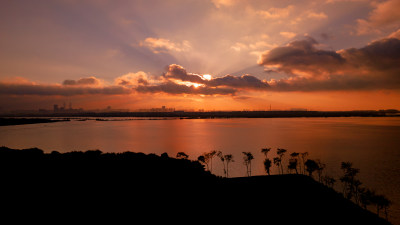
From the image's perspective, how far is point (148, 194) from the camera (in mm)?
36156

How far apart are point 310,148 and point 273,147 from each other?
87.5 feet

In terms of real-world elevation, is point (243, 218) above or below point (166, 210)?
below

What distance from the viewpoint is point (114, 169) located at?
45.3 metres

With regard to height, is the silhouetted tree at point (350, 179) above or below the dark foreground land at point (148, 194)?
below

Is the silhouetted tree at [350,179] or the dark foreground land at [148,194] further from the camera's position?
the silhouetted tree at [350,179]

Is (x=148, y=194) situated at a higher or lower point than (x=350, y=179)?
higher

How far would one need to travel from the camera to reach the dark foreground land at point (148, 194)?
102 feet

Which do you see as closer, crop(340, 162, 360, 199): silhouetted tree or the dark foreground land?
the dark foreground land

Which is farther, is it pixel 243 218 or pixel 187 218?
pixel 243 218

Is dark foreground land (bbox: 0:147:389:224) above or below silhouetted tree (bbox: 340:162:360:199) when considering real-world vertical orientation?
above

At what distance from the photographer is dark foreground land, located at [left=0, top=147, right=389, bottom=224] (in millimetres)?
31062

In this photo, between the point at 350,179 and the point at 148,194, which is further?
the point at 350,179

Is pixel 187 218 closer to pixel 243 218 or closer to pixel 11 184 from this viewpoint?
pixel 243 218

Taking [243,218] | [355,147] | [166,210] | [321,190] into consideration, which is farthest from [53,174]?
[355,147]
